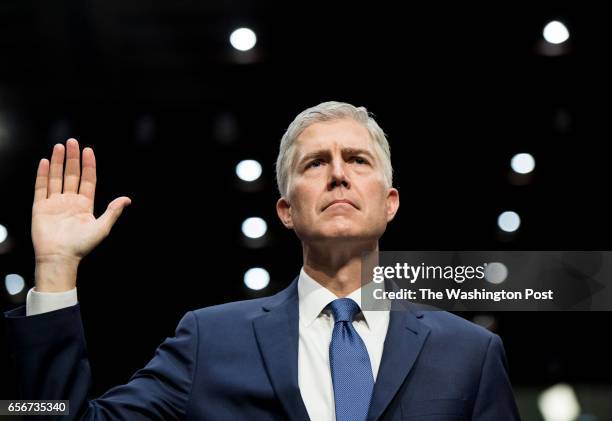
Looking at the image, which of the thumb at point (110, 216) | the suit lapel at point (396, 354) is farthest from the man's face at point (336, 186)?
the thumb at point (110, 216)

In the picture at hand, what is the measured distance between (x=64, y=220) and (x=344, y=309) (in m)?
0.59

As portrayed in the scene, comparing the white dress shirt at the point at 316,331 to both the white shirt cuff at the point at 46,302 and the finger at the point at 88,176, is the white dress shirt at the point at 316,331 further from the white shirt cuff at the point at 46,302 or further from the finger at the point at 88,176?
the finger at the point at 88,176

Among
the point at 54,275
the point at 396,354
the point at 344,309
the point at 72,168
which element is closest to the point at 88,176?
the point at 72,168

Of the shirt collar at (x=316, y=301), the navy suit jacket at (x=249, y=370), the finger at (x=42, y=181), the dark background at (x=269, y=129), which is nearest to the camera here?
the navy suit jacket at (x=249, y=370)

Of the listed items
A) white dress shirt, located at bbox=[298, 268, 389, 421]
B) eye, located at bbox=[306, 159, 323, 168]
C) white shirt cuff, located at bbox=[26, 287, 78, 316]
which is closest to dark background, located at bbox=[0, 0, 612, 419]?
eye, located at bbox=[306, 159, 323, 168]

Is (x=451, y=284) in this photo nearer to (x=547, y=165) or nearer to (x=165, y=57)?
(x=547, y=165)

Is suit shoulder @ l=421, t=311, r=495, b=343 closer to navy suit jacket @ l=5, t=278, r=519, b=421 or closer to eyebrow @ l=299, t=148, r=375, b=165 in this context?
navy suit jacket @ l=5, t=278, r=519, b=421

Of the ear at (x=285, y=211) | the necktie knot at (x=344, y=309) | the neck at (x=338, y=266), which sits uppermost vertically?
the ear at (x=285, y=211)

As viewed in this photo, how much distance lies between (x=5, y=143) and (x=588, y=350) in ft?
5.88

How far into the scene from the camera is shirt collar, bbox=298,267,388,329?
1735 mm

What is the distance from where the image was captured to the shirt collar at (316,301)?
1735mm

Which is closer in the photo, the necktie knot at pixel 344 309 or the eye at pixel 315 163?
the necktie knot at pixel 344 309

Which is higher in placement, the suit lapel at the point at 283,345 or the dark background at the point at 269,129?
the dark background at the point at 269,129

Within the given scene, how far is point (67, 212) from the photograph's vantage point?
1.63 m
